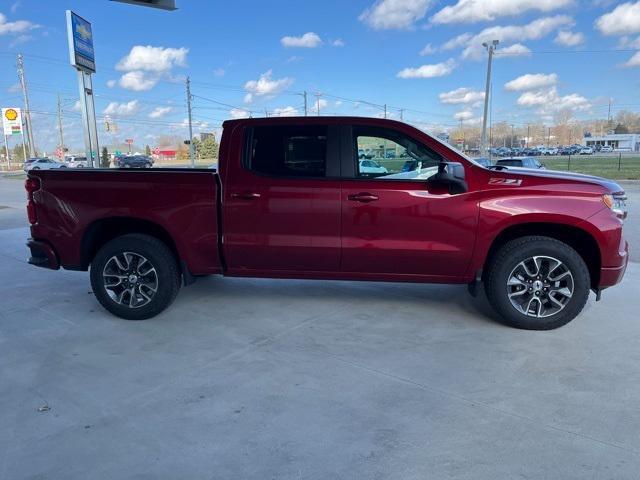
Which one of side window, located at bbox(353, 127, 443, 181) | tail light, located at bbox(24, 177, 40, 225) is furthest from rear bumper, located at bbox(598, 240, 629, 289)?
tail light, located at bbox(24, 177, 40, 225)

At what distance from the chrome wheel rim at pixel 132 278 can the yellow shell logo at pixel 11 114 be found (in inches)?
2821

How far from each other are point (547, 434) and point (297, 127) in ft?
10.5

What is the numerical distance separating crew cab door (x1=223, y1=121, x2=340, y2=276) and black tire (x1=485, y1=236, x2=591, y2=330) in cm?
145

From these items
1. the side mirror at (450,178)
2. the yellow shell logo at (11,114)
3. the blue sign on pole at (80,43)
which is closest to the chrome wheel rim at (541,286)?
the side mirror at (450,178)

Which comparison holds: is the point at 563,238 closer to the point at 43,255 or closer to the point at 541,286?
the point at 541,286

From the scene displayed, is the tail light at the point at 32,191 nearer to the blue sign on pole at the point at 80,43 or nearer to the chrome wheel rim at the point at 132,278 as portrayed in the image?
the chrome wheel rim at the point at 132,278

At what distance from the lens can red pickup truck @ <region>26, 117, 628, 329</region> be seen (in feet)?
14.2

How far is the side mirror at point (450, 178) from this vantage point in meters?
4.17

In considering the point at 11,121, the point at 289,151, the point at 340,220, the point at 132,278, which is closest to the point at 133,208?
the point at 132,278

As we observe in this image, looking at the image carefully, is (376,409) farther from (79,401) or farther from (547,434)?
(79,401)

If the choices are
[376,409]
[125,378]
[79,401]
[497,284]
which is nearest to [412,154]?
[497,284]

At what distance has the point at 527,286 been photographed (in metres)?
4.43

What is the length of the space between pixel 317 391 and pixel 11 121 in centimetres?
7525

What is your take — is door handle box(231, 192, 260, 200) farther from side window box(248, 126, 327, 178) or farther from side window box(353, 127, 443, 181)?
side window box(353, 127, 443, 181)
